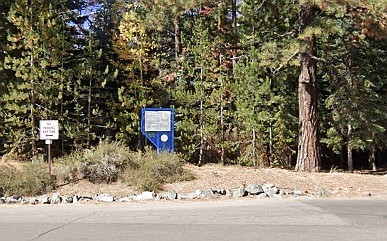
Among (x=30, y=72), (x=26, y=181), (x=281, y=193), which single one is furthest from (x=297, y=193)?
(x=30, y=72)

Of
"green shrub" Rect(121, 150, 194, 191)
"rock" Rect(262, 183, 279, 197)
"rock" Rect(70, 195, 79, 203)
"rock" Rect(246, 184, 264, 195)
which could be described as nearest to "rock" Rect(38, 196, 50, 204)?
"rock" Rect(70, 195, 79, 203)

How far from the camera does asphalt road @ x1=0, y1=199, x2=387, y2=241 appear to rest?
7.66 metres

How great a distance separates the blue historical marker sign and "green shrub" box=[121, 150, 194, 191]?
993mm

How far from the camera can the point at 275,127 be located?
22.8 m

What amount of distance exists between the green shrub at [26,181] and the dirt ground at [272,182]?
1.52 feet

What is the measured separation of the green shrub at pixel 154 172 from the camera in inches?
508

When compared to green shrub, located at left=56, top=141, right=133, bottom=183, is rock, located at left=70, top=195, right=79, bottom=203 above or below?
below

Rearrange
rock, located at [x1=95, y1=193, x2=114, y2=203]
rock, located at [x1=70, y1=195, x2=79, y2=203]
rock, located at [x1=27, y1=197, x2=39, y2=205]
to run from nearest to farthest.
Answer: rock, located at [x1=27, y1=197, x2=39, y2=205] → rock, located at [x1=70, y1=195, x2=79, y2=203] → rock, located at [x1=95, y1=193, x2=114, y2=203]

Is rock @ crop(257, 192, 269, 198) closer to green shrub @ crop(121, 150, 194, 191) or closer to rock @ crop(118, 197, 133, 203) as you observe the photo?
green shrub @ crop(121, 150, 194, 191)

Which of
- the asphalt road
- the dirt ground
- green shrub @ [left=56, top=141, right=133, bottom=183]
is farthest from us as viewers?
green shrub @ [left=56, top=141, right=133, bottom=183]

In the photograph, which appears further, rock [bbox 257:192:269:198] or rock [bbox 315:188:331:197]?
rock [bbox 315:188:331:197]

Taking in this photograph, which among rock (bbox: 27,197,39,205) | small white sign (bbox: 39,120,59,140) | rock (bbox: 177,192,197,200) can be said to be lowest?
rock (bbox: 27,197,39,205)

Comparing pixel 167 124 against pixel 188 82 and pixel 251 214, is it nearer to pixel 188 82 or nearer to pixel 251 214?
pixel 251 214

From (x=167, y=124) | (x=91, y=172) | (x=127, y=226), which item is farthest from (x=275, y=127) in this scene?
(x=127, y=226)
